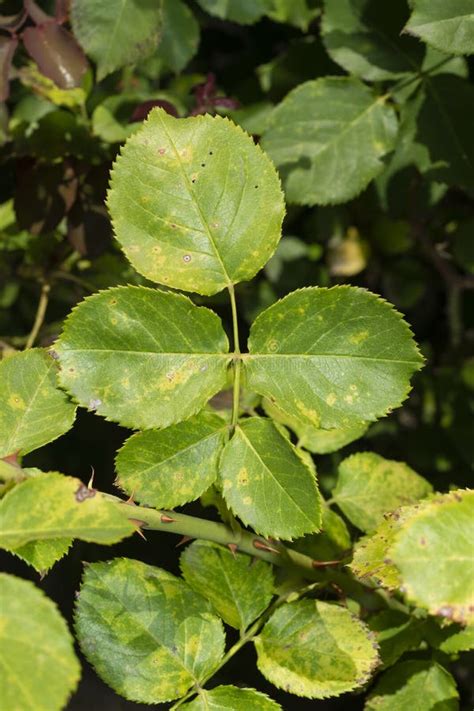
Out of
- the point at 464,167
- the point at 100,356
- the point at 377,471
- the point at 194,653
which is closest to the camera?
the point at 100,356

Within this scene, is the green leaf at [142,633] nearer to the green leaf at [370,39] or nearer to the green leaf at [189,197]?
the green leaf at [189,197]

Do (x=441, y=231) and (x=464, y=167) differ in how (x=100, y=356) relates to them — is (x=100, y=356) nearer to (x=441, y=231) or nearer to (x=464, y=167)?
(x=464, y=167)

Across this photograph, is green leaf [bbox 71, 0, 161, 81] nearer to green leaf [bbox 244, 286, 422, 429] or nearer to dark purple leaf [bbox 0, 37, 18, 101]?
dark purple leaf [bbox 0, 37, 18, 101]

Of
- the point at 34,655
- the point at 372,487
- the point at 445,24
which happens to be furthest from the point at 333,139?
the point at 34,655

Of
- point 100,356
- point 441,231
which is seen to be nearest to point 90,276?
point 441,231

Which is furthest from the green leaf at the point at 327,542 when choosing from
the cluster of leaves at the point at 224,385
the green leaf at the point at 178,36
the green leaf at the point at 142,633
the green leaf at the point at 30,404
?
the green leaf at the point at 178,36
